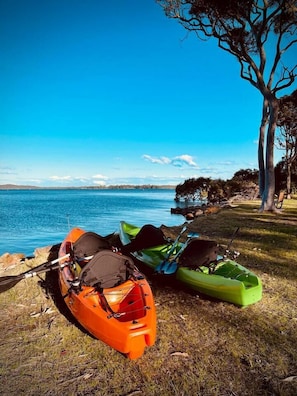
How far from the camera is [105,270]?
183 inches

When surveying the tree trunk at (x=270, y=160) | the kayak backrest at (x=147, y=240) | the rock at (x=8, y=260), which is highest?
the tree trunk at (x=270, y=160)

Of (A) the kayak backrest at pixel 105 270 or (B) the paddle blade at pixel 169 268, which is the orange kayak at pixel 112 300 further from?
(B) the paddle blade at pixel 169 268

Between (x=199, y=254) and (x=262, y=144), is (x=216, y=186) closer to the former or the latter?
(x=262, y=144)

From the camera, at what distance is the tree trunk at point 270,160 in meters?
14.2

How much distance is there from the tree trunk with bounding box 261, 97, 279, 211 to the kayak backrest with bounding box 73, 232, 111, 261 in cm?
1137

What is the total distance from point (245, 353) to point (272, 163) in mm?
12681

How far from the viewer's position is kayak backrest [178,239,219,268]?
5637 millimetres

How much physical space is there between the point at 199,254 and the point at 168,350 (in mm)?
2217

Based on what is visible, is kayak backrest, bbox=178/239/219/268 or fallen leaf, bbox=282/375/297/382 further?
kayak backrest, bbox=178/239/219/268

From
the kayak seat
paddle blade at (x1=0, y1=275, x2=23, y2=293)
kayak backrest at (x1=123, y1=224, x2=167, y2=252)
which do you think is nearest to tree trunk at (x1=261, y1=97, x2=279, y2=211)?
kayak backrest at (x1=123, y1=224, x2=167, y2=252)

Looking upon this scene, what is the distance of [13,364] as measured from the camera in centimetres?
361

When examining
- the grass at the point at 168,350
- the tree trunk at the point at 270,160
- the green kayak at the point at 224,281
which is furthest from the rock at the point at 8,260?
the tree trunk at the point at 270,160

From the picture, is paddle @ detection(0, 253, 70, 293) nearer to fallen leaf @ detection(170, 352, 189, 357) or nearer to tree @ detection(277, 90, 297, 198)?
fallen leaf @ detection(170, 352, 189, 357)

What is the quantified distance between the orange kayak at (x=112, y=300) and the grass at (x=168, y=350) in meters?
0.32
